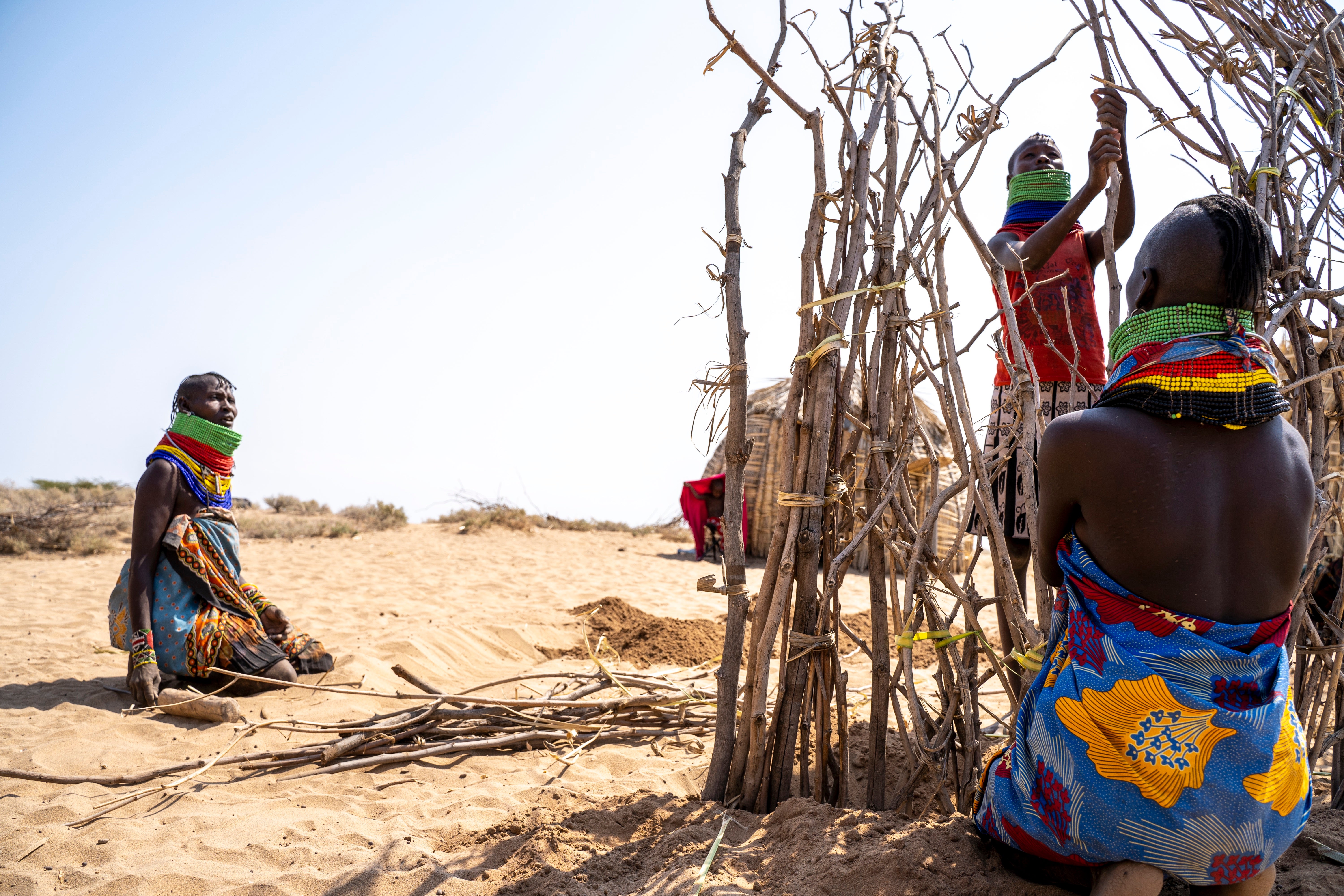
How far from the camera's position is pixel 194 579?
3.97 m

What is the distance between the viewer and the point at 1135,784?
4.90 feet

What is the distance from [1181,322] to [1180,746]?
2.47 ft

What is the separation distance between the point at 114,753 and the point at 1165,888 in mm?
3403

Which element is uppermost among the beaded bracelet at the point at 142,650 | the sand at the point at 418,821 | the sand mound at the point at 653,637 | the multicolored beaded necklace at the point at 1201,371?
the multicolored beaded necklace at the point at 1201,371

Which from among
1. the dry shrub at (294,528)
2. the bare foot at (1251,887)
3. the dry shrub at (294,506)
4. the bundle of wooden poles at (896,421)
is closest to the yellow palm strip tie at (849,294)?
the bundle of wooden poles at (896,421)

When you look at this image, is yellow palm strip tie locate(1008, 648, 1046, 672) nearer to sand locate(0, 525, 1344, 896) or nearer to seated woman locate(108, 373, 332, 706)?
sand locate(0, 525, 1344, 896)

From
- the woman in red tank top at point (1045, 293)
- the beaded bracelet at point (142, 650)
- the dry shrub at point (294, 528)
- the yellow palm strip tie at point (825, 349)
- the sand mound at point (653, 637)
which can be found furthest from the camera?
the dry shrub at point (294, 528)

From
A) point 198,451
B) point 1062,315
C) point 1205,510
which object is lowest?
point 1205,510

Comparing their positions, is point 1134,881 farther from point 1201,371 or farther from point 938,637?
point 1201,371

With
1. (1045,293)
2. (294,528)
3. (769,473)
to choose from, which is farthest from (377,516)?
(1045,293)

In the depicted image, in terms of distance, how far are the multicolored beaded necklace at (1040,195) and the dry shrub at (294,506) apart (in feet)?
45.5

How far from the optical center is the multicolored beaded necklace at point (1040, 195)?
2.99 meters

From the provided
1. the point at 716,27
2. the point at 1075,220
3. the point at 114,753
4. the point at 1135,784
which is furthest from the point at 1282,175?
the point at 114,753

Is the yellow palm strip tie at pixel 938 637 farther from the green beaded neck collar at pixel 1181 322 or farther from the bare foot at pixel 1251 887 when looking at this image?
the green beaded neck collar at pixel 1181 322
